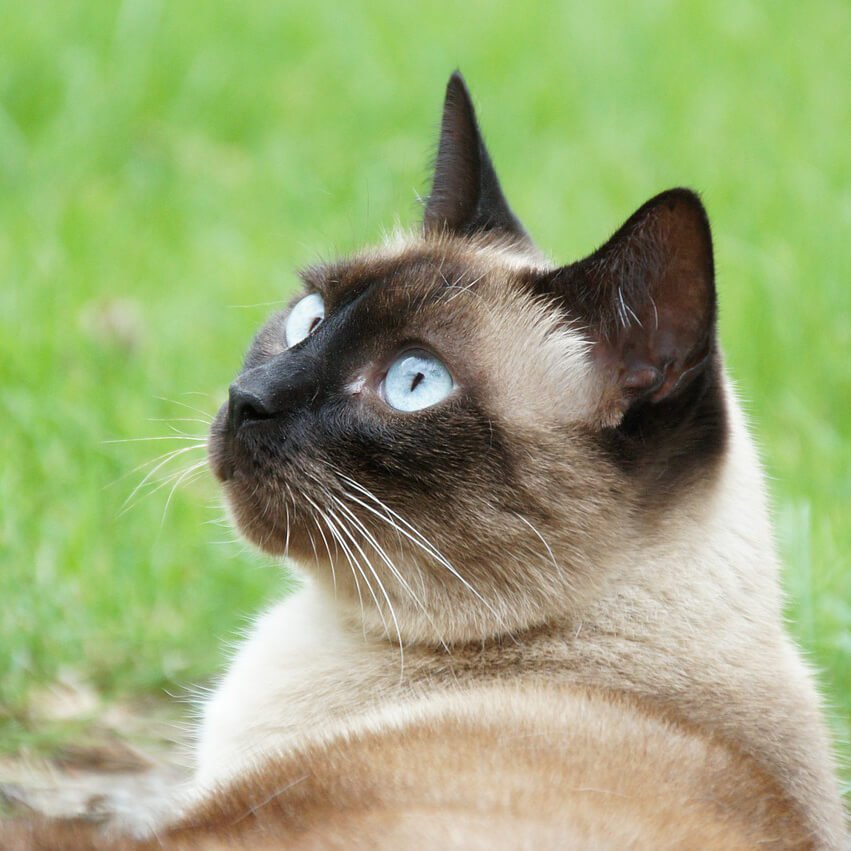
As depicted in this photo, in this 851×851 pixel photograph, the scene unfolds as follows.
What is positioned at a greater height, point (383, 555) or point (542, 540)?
point (542, 540)

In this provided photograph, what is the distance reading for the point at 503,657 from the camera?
8.25 ft

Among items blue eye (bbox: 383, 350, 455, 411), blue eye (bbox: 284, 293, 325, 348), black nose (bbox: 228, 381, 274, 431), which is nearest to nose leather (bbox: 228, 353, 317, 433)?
black nose (bbox: 228, 381, 274, 431)

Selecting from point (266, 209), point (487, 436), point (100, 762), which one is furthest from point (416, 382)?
point (266, 209)

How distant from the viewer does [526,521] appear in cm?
249

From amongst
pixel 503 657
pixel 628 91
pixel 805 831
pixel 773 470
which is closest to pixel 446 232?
pixel 503 657

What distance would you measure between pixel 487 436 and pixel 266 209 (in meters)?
4.05

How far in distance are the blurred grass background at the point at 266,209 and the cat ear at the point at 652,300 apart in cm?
94

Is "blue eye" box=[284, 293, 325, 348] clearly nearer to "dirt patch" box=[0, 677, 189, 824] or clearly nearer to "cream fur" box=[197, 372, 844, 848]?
"cream fur" box=[197, 372, 844, 848]

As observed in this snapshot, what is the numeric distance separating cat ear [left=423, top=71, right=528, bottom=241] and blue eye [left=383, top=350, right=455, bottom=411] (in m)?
0.60

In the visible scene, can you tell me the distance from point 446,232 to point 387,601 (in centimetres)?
95

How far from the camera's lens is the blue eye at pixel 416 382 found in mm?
2566

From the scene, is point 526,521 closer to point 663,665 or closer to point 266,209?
point 663,665

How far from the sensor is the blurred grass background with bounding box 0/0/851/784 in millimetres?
3738

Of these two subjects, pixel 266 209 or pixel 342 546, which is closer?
pixel 342 546
